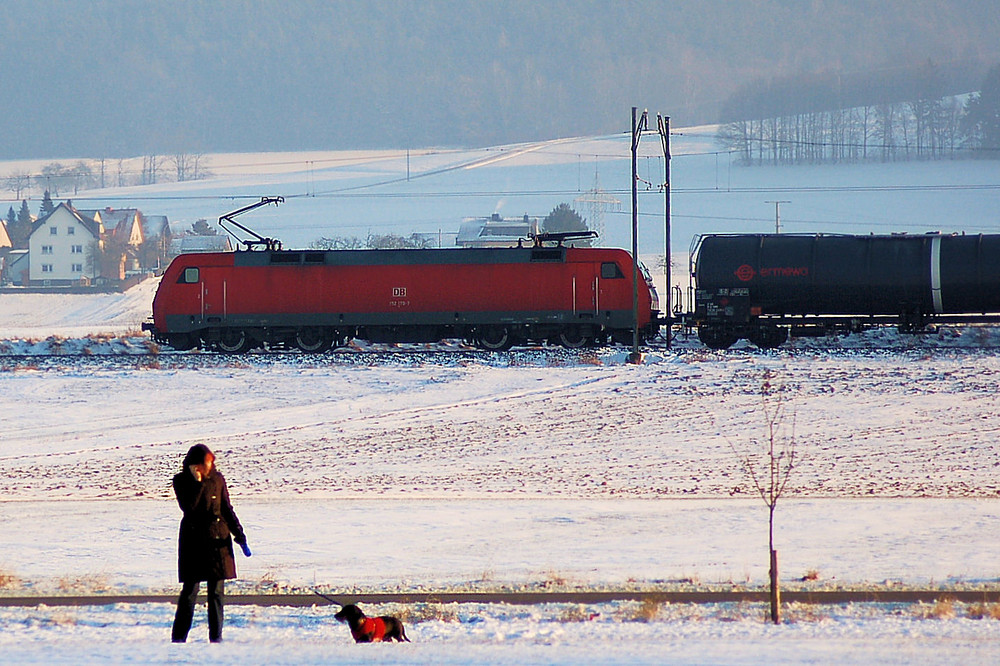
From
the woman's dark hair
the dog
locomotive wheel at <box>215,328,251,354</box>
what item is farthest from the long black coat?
locomotive wheel at <box>215,328,251,354</box>

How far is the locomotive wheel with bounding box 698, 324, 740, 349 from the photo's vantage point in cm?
3422

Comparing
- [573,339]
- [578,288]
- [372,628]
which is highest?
[578,288]

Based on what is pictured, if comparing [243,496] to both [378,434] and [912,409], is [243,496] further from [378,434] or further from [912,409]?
[912,409]

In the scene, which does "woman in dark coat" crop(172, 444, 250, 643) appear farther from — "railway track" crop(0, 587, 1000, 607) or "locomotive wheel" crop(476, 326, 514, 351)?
"locomotive wheel" crop(476, 326, 514, 351)

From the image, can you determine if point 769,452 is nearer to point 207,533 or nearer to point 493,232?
point 207,533

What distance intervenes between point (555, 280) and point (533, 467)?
536 inches

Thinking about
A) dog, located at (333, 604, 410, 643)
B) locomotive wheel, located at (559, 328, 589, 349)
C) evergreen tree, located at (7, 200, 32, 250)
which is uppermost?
evergreen tree, located at (7, 200, 32, 250)

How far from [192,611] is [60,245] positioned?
100883 mm

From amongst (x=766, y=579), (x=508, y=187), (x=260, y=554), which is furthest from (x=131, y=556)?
(x=508, y=187)

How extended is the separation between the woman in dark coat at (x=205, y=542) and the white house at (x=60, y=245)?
3881 inches

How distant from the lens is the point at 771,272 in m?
33.0

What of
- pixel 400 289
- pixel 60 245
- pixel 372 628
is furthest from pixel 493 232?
pixel 372 628

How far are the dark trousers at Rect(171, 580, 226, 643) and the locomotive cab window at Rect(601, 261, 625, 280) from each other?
80.3 ft

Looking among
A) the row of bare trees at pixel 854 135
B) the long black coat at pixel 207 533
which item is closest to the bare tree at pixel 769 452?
the long black coat at pixel 207 533
